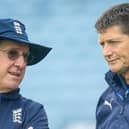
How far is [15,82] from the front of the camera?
7824 millimetres

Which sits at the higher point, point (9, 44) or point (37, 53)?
point (9, 44)

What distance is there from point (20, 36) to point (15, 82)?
58 centimetres

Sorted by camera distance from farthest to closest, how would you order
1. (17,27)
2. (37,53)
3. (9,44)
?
(37,53) < (17,27) < (9,44)

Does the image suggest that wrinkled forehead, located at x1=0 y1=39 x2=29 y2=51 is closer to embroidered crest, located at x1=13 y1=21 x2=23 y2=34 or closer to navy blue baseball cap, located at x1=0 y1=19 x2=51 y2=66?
navy blue baseball cap, located at x1=0 y1=19 x2=51 y2=66

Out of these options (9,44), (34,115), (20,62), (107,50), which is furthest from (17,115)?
(107,50)

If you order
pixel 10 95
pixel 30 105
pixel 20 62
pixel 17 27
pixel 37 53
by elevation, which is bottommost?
pixel 30 105

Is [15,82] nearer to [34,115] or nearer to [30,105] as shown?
[30,105]

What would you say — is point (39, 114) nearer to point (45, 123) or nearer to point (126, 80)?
point (45, 123)

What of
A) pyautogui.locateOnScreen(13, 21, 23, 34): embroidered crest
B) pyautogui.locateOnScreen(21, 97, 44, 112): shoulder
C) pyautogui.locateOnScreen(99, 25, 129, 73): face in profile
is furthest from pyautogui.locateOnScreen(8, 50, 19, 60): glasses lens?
pyautogui.locateOnScreen(99, 25, 129, 73): face in profile

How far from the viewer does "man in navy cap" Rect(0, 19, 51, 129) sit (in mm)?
7750

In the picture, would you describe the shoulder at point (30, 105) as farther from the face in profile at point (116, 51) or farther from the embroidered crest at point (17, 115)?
the face in profile at point (116, 51)

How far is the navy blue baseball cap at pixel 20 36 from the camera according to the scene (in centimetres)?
798

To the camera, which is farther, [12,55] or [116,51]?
[12,55]

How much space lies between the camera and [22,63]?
7.98 metres
